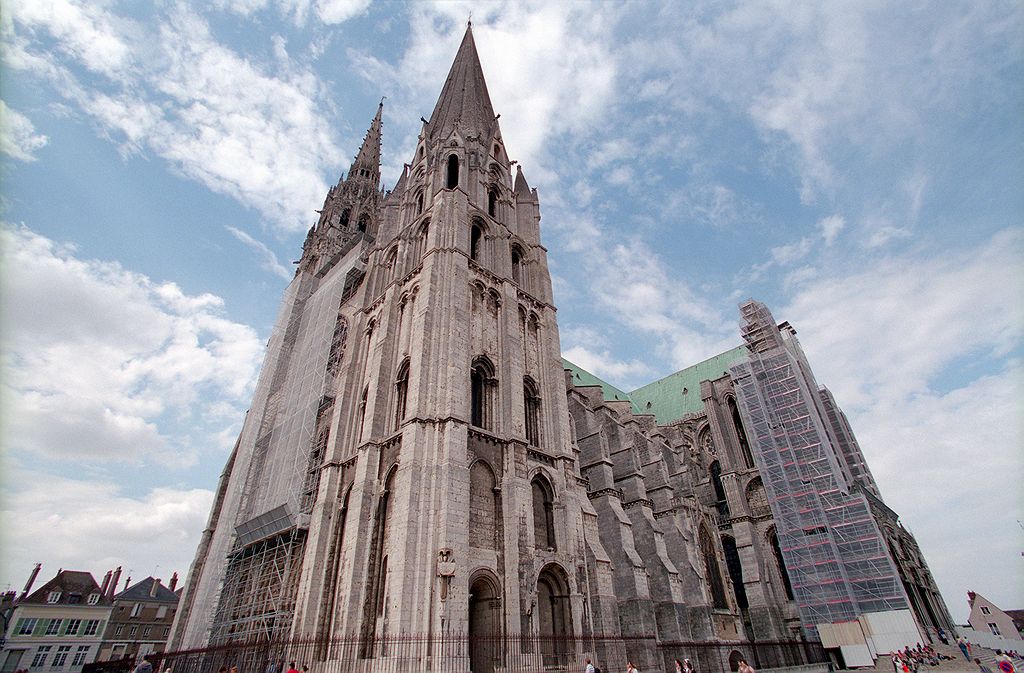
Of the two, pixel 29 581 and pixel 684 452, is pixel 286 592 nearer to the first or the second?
pixel 684 452

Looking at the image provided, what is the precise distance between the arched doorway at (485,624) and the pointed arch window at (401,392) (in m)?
6.16

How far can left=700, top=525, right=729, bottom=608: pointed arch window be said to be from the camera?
2517cm

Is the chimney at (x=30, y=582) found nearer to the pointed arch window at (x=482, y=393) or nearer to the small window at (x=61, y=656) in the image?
the small window at (x=61, y=656)

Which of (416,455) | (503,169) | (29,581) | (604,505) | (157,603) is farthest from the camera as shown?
(157,603)

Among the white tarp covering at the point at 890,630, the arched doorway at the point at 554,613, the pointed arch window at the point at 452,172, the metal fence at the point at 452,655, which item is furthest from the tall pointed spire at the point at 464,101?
the white tarp covering at the point at 890,630

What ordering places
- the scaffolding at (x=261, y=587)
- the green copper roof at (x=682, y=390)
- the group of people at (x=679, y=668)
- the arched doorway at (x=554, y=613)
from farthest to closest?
the green copper roof at (x=682, y=390) → the scaffolding at (x=261, y=587) → the arched doorway at (x=554, y=613) → the group of people at (x=679, y=668)

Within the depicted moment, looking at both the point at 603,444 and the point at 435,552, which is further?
the point at 603,444

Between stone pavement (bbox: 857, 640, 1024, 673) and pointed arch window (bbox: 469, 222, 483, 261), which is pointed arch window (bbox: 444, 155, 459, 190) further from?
stone pavement (bbox: 857, 640, 1024, 673)

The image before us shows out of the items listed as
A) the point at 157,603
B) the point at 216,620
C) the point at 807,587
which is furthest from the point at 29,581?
the point at 807,587

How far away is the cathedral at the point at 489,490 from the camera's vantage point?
1491 cm

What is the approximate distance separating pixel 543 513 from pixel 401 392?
6.81m

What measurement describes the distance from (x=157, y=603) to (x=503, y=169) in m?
47.8

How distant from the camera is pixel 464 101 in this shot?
30062 mm

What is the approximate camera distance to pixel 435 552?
1389 cm
